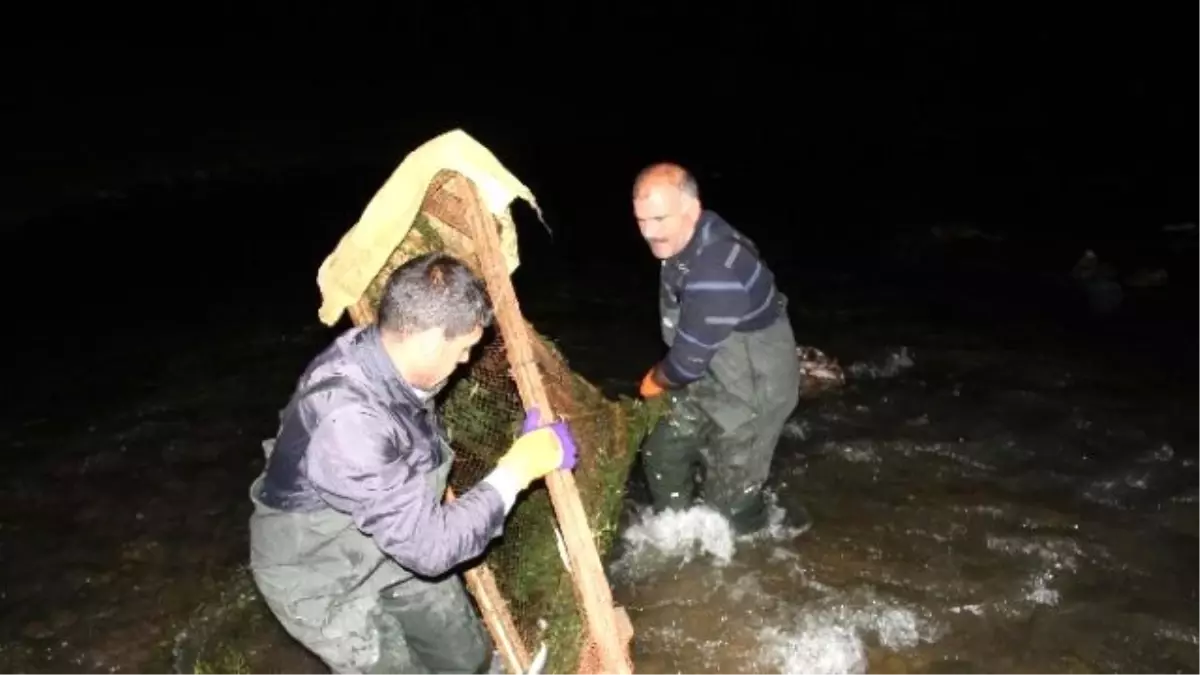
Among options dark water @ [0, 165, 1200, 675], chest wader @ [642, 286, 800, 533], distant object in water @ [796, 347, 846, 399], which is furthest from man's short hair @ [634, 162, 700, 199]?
distant object in water @ [796, 347, 846, 399]

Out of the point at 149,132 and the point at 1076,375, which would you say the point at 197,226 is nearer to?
the point at 149,132

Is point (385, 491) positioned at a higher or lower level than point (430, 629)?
higher

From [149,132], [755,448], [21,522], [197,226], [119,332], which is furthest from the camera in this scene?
[149,132]

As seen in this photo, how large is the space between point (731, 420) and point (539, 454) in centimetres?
206

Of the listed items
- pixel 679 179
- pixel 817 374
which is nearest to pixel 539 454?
pixel 679 179

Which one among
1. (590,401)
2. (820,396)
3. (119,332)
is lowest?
(119,332)

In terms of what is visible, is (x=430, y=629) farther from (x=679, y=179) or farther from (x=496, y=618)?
(x=679, y=179)

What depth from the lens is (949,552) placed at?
6.05 metres

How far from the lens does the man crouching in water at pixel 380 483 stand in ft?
10.3

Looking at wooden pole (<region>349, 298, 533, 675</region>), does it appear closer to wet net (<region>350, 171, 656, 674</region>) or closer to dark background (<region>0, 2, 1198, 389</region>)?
wet net (<region>350, 171, 656, 674</region>)

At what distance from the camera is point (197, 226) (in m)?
13.5

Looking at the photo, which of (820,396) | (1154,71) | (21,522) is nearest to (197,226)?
(21,522)

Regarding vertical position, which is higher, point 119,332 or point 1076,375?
point 1076,375

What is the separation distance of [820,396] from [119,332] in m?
7.21
